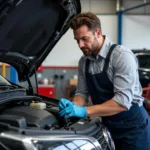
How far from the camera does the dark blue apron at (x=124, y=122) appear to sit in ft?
6.66

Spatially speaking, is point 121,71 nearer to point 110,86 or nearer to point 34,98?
point 110,86

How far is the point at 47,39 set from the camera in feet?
7.59

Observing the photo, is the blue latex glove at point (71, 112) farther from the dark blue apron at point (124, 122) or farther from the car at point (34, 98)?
the dark blue apron at point (124, 122)

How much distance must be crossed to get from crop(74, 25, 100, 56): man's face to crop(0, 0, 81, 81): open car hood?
255mm

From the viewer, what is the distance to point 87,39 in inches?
73.8

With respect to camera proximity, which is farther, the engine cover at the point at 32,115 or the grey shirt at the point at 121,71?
the grey shirt at the point at 121,71

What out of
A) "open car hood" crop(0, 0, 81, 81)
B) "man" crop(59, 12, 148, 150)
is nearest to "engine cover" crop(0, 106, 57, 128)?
"man" crop(59, 12, 148, 150)

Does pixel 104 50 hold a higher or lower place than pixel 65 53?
higher

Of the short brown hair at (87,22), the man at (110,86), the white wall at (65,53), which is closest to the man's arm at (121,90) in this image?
the man at (110,86)

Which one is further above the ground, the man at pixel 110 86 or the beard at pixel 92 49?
the beard at pixel 92 49

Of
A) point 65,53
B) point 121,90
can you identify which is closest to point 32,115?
point 121,90

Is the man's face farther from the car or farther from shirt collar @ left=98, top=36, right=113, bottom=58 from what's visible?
the car

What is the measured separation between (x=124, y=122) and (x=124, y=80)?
340 mm

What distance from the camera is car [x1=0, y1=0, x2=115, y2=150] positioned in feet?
4.62
